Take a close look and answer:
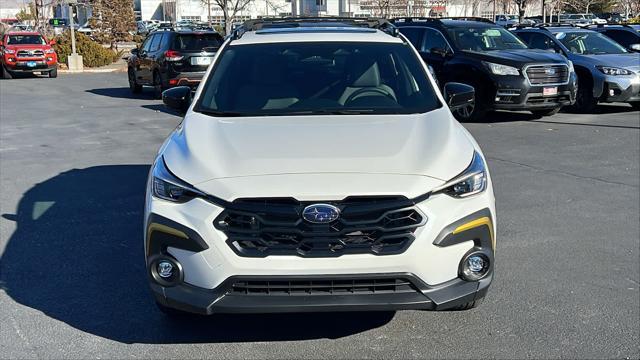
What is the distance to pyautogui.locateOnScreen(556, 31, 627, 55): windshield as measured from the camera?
50.7 feet

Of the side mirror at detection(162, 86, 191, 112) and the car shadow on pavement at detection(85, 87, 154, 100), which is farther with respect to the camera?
the car shadow on pavement at detection(85, 87, 154, 100)

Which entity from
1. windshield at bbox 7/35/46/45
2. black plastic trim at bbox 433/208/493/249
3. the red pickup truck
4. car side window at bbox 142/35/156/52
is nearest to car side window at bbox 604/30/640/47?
car side window at bbox 142/35/156/52

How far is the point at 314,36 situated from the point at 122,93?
16586 millimetres

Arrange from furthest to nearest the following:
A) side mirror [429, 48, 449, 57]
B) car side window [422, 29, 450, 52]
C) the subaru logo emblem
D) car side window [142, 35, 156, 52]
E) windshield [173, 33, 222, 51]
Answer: car side window [142, 35, 156, 52] → windshield [173, 33, 222, 51] → car side window [422, 29, 450, 52] → side mirror [429, 48, 449, 57] → the subaru logo emblem

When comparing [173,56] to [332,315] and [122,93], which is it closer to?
[122,93]

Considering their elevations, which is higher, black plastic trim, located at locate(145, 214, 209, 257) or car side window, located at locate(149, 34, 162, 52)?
car side window, located at locate(149, 34, 162, 52)

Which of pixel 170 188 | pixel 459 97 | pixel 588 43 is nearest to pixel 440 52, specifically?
pixel 588 43

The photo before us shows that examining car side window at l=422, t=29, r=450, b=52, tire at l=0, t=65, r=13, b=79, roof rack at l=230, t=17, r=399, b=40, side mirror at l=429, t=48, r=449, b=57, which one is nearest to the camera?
roof rack at l=230, t=17, r=399, b=40

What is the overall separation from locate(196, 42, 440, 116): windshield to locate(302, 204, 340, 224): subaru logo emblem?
4.22ft

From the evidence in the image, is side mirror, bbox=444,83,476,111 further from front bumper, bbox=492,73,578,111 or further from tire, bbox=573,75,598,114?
tire, bbox=573,75,598,114

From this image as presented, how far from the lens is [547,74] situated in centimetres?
1300

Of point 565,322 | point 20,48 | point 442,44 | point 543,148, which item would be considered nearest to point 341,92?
point 565,322

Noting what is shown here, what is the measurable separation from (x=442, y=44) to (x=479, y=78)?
1398 mm

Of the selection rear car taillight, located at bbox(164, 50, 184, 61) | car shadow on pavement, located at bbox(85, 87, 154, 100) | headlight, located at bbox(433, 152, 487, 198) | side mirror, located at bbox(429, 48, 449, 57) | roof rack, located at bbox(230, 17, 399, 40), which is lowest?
car shadow on pavement, located at bbox(85, 87, 154, 100)
